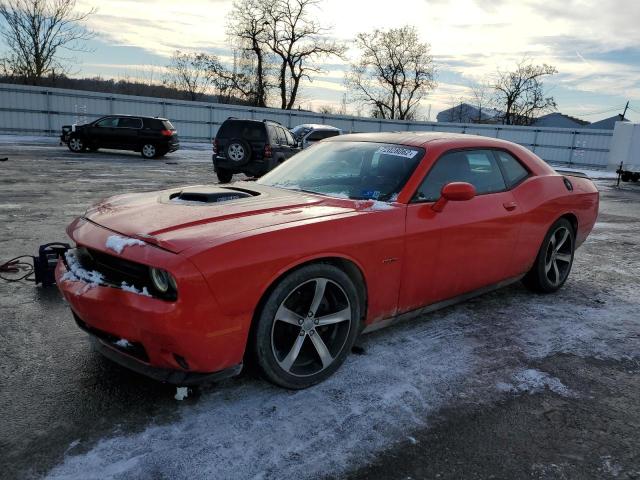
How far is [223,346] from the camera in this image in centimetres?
254

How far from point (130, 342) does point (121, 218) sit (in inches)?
31.2

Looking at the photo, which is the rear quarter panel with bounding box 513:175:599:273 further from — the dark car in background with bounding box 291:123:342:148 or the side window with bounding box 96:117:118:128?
the side window with bounding box 96:117:118:128

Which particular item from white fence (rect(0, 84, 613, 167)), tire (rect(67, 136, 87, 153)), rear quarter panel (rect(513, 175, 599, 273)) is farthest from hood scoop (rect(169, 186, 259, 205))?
white fence (rect(0, 84, 613, 167))

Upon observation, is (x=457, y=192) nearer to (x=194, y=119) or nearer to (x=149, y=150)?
(x=149, y=150)

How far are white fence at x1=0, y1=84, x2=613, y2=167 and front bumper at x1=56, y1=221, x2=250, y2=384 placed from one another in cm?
2550

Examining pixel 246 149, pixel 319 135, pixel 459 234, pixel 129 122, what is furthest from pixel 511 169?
pixel 129 122

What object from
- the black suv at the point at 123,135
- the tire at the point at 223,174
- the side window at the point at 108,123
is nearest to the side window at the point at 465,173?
the tire at the point at 223,174

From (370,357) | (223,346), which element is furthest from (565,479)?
(223,346)

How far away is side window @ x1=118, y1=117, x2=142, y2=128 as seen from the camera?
19375 millimetres

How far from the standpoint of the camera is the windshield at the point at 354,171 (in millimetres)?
3545

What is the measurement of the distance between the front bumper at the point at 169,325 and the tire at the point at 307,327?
0.55 ft

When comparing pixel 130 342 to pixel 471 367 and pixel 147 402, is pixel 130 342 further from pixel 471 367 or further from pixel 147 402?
pixel 471 367

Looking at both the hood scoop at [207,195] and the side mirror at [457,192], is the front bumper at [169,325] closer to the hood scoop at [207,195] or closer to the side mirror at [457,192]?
the hood scoop at [207,195]

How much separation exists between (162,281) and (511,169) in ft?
10.5
